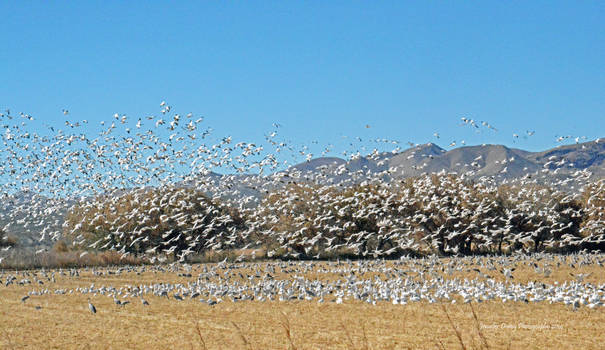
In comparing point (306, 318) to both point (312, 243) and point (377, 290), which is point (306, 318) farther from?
point (312, 243)

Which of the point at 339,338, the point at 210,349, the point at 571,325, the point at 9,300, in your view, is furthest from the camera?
the point at 9,300

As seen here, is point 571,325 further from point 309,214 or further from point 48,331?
point 309,214

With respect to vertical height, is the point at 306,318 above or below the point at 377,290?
below

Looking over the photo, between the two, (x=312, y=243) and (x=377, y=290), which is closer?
(x=377, y=290)

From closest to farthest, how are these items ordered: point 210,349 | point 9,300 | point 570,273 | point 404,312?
point 210,349 → point 404,312 → point 9,300 → point 570,273

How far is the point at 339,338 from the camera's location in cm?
1734

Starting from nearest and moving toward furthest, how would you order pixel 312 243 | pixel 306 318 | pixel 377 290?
1. pixel 306 318
2. pixel 377 290
3. pixel 312 243

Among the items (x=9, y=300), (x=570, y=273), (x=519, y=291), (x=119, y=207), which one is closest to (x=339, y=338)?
(x=519, y=291)

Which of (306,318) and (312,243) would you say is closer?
(306,318)

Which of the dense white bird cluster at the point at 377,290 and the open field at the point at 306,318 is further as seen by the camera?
the dense white bird cluster at the point at 377,290

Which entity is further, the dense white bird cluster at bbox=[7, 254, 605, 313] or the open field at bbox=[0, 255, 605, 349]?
the dense white bird cluster at bbox=[7, 254, 605, 313]

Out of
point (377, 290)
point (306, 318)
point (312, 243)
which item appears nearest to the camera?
point (306, 318)

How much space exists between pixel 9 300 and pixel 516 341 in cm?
2191

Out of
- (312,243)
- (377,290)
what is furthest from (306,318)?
(312,243)
